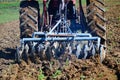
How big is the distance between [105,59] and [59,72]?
Result: 5.19 ft

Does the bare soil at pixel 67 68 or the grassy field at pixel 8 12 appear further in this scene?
the grassy field at pixel 8 12

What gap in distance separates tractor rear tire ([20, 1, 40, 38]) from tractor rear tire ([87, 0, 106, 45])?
1342 mm

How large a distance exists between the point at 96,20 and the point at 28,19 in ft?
5.49

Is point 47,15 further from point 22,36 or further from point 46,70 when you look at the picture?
point 46,70

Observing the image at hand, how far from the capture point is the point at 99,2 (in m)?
9.30

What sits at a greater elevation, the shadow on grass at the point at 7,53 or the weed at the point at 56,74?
the weed at the point at 56,74

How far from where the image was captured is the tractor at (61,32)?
854 centimetres

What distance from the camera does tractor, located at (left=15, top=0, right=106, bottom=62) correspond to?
8539 millimetres

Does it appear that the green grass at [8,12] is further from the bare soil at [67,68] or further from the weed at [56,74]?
the weed at [56,74]

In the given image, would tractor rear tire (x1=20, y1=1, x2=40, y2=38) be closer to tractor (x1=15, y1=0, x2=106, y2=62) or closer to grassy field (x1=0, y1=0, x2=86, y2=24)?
tractor (x1=15, y1=0, x2=106, y2=62)

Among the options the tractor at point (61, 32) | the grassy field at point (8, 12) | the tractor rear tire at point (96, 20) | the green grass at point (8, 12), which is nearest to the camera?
the tractor at point (61, 32)

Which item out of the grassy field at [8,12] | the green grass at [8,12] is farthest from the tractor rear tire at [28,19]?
the green grass at [8,12]

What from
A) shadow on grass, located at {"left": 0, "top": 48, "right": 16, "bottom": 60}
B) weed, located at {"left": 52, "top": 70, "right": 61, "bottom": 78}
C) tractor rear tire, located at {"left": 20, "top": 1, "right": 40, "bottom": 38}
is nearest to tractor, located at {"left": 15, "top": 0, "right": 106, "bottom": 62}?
Result: tractor rear tire, located at {"left": 20, "top": 1, "right": 40, "bottom": 38}

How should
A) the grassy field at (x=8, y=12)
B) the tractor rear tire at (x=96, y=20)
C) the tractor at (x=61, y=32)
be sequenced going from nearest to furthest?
the tractor at (x=61, y=32) → the tractor rear tire at (x=96, y=20) → the grassy field at (x=8, y=12)
